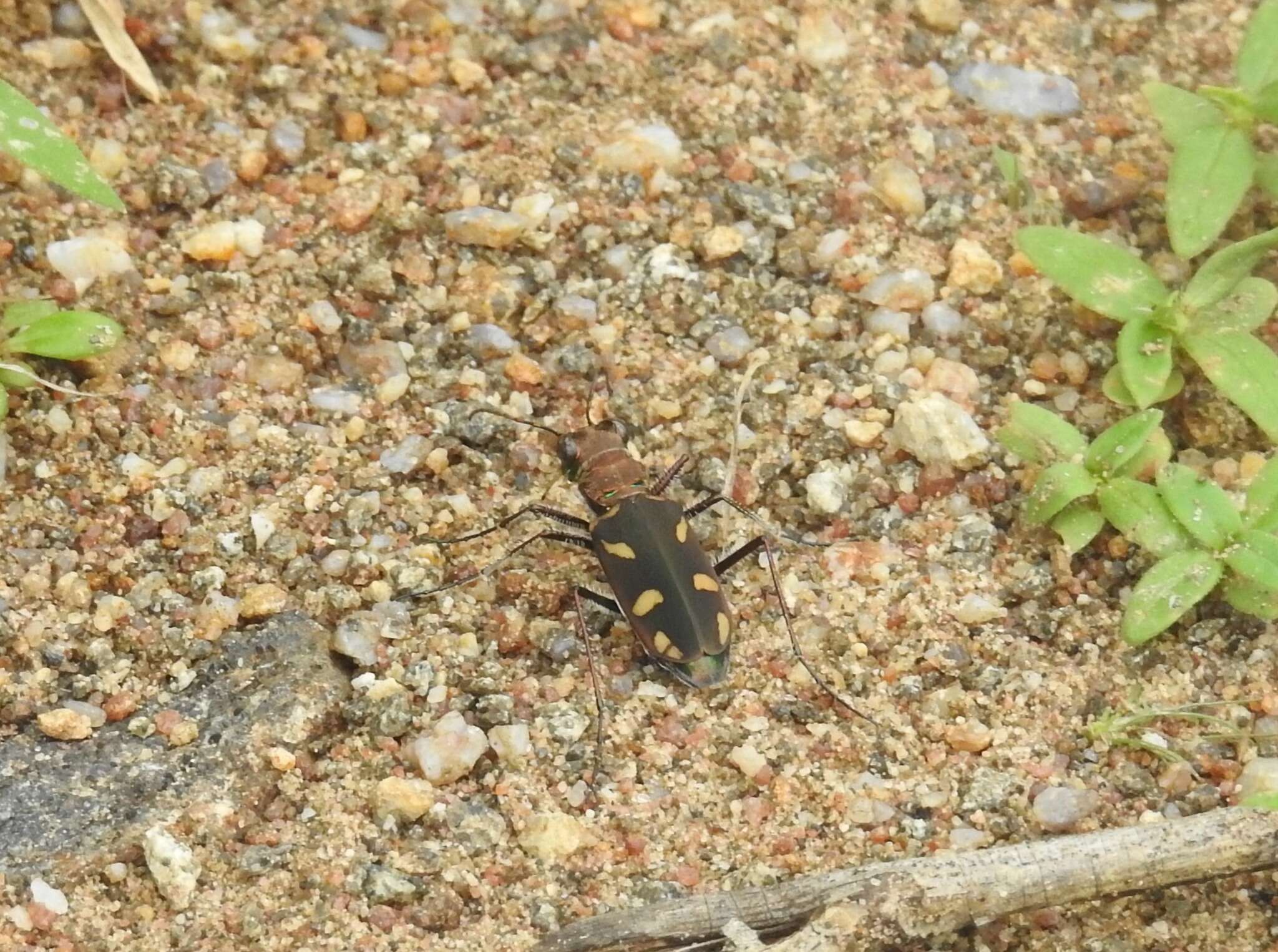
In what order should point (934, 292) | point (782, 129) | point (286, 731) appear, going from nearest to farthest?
point (286, 731)
point (934, 292)
point (782, 129)

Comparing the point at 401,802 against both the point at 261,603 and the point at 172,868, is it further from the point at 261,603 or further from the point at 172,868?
the point at 261,603

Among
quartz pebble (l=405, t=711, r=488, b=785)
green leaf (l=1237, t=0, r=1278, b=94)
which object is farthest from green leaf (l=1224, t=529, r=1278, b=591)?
quartz pebble (l=405, t=711, r=488, b=785)

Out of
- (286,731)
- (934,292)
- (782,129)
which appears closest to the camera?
(286,731)

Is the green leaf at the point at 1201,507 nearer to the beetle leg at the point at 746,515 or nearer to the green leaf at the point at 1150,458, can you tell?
the green leaf at the point at 1150,458

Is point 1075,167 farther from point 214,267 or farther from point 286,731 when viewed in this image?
point 286,731

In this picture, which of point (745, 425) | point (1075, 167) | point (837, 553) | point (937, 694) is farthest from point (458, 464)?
point (1075, 167)

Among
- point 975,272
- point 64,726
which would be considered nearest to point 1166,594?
point 975,272
